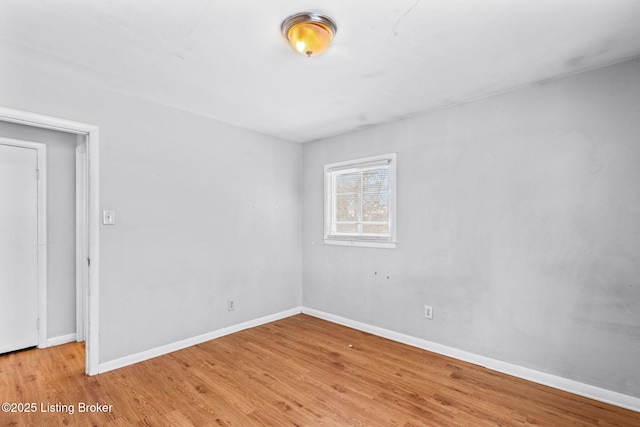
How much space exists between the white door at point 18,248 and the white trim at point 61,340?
115 millimetres

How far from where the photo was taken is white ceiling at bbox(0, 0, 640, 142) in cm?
173

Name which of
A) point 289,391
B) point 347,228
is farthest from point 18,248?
point 347,228

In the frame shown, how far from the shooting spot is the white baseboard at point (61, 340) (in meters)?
3.29

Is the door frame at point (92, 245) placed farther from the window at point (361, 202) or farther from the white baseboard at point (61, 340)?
the window at point (361, 202)

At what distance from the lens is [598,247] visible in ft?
7.73

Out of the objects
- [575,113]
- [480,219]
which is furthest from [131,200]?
[575,113]

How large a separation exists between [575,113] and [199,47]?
2850 millimetres

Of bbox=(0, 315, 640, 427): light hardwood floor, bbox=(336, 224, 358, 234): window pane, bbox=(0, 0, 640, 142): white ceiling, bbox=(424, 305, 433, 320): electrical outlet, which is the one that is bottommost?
bbox=(0, 315, 640, 427): light hardwood floor

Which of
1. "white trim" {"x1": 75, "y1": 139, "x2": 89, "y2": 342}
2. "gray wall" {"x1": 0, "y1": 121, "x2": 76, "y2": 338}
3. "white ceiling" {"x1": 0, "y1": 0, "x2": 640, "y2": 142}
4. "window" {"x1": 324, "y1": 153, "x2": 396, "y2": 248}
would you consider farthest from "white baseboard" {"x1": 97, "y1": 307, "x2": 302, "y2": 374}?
"white ceiling" {"x1": 0, "y1": 0, "x2": 640, "y2": 142}

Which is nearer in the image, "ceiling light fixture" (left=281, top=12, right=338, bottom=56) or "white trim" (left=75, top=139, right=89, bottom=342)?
"ceiling light fixture" (left=281, top=12, right=338, bottom=56)

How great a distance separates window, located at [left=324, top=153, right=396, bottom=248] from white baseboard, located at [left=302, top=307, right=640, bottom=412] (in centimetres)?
100

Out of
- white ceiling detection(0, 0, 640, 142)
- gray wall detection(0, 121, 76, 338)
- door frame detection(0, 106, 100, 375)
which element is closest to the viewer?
white ceiling detection(0, 0, 640, 142)

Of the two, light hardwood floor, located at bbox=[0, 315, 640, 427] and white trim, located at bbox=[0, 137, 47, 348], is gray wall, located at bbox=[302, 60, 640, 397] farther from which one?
white trim, located at bbox=[0, 137, 47, 348]

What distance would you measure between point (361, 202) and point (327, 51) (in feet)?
6.73
